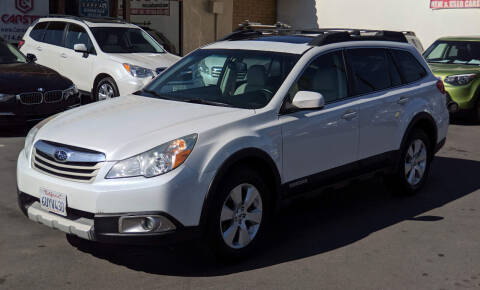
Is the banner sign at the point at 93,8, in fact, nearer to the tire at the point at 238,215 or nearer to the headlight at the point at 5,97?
the headlight at the point at 5,97

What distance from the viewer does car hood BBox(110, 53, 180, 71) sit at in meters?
11.8

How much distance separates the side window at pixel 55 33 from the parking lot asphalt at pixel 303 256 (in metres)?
6.91

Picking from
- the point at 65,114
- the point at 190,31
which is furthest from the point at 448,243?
the point at 190,31

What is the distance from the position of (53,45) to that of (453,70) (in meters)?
7.86

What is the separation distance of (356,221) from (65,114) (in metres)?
2.78

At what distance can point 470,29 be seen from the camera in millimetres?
21500

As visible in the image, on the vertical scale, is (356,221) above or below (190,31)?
below

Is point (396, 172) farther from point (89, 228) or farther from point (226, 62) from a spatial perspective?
point (89, 228)

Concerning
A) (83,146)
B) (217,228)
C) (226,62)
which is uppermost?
(226,62)

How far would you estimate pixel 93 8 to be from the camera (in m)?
18.5

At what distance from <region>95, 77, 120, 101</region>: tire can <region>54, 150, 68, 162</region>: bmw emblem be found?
729cm

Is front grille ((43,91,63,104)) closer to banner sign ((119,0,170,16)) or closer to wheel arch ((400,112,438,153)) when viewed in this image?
wheel arch ((400,112,438,153))

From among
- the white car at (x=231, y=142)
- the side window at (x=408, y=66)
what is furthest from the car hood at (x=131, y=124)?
the side window at (x=408, y=66)

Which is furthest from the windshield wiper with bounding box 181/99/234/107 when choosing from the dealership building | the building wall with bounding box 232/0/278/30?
the building wall with bounding box 232/0/278/30
